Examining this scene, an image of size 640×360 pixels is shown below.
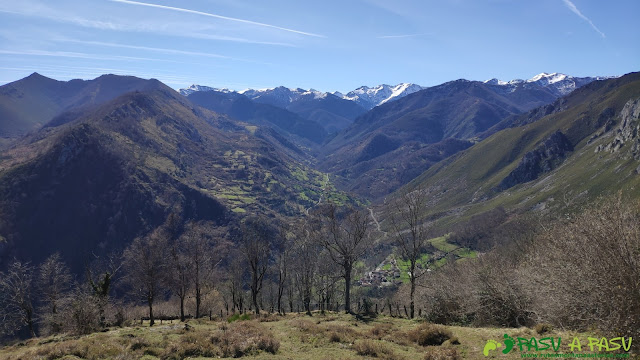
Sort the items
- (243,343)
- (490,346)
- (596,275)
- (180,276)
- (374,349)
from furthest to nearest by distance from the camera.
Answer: (180,276) → (243,343) → (374,349) → (490,346) → (596,275)

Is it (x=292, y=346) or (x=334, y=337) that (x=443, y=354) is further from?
(x=292, y=346)

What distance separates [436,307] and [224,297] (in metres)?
64.8

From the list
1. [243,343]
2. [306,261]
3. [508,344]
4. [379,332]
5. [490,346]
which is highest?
[508,344]

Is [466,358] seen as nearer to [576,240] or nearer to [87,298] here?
[576,240]

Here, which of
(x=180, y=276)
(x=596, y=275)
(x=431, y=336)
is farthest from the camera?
(x=180, y=276)

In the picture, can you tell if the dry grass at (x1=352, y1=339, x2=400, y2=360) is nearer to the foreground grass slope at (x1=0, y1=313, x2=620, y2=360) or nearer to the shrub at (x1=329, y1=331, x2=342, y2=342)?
the foreground grass slope at (x1=0, y1=313, x2=620, y2=360)

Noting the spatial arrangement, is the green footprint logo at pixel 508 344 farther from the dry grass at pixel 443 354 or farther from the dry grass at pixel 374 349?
the dry grass at pixel 374 349

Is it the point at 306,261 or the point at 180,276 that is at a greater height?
the point at 180,276

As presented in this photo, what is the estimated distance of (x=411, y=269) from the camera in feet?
153

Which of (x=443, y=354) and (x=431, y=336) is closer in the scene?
(x=443, y=354)

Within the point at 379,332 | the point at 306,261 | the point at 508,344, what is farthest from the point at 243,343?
the point at 306,261

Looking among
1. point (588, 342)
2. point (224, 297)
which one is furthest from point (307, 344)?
point (224, 297)
